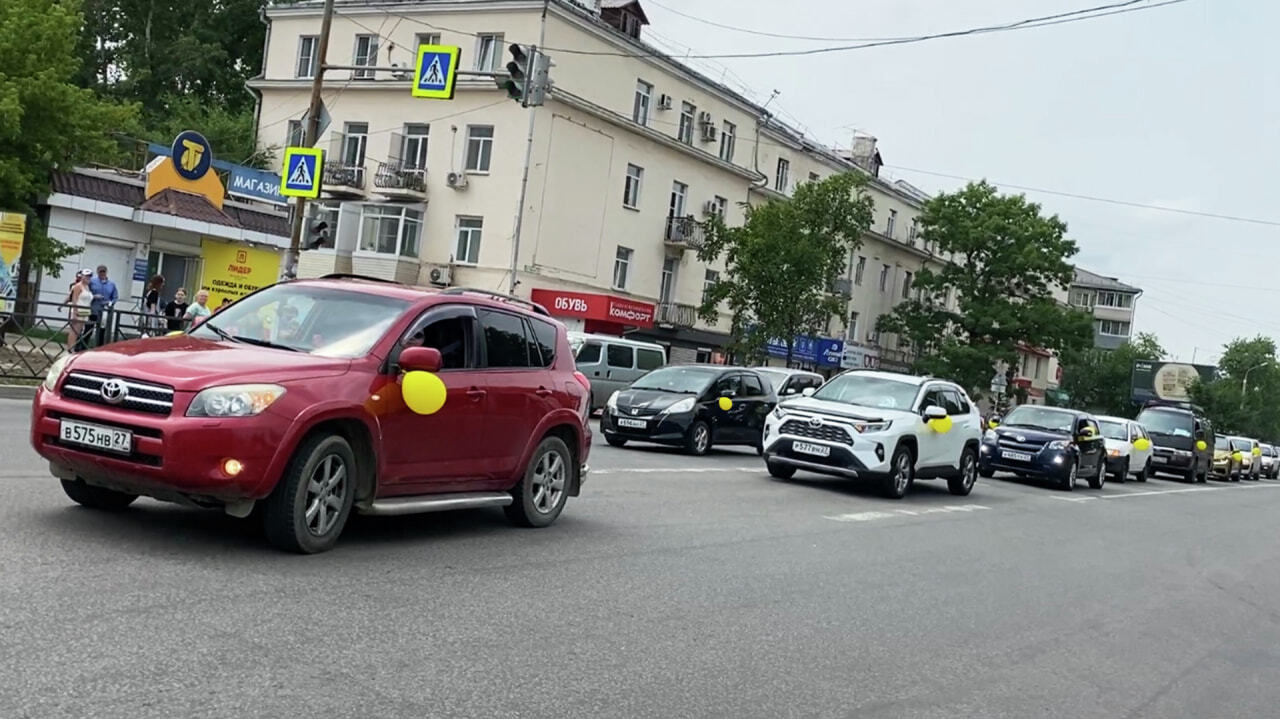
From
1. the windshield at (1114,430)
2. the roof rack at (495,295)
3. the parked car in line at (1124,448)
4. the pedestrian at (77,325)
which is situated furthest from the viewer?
the windshield at (1114,430)

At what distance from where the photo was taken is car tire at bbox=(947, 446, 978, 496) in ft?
62.8

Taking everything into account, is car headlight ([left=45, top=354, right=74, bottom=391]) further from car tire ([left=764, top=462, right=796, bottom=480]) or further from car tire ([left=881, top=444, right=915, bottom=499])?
car tire ([left=881, top=444, right=915, bottom=499])

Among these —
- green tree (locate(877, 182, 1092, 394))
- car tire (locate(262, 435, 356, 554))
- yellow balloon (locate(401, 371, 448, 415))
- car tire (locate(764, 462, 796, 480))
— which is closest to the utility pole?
car tire (locate(764, 462, 796, 480))

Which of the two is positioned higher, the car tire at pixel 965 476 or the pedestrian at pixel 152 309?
the pedestrian at pixel 152 309

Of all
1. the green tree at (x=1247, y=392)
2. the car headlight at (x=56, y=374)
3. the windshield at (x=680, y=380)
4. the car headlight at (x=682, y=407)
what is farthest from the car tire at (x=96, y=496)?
the green tree at (x=1247, y=392)

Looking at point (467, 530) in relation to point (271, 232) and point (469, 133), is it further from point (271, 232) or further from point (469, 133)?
point (469, 133)

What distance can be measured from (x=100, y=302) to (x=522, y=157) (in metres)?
23.0

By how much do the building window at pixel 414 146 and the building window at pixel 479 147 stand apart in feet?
6.79

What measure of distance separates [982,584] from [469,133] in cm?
3613

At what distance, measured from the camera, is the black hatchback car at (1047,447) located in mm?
24906

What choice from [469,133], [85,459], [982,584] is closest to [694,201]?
[469,133]

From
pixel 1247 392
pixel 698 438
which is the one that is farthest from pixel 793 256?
pixel 1247 392

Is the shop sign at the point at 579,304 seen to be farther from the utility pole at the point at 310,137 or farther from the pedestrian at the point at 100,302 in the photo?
the pedestrian at the point at 100,302

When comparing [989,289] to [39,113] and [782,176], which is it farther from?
[39,113]
